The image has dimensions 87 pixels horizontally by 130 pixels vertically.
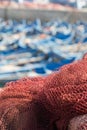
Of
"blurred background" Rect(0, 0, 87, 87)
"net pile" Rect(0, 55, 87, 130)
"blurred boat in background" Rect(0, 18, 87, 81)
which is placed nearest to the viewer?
"net pile" Rect(0, 55, 87, 130)

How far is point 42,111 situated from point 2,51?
6.68 metres

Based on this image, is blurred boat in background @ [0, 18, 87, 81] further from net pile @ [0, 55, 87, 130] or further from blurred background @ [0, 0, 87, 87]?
net pile @ [0, 55, 87, 130]

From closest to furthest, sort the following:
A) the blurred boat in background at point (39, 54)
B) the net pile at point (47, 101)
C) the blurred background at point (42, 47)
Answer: the net pile at point (47, 101)
the blurred boat in background at point (39, 54)
the blurred background at point (42, 47)

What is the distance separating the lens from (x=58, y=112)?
0.94 metres

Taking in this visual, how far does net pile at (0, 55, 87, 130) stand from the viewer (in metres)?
0.91

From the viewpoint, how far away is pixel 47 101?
0.97 metres

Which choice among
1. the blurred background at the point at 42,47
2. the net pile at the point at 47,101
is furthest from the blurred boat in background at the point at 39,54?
the net pile at the point at 47,101

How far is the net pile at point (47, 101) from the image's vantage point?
91 cm

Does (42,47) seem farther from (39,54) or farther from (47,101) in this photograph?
(47,101)

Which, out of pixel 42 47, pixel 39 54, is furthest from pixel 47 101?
pixel 42 47

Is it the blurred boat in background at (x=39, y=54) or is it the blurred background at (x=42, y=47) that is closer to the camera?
the blurred boat in background at (x=39, y=54)

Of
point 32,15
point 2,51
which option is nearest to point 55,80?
point 2,51

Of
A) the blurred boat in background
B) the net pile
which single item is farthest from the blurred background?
the net pile

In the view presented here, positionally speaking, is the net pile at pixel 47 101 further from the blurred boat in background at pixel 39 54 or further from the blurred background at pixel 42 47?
the blurred boat in background at pixel 39 54
